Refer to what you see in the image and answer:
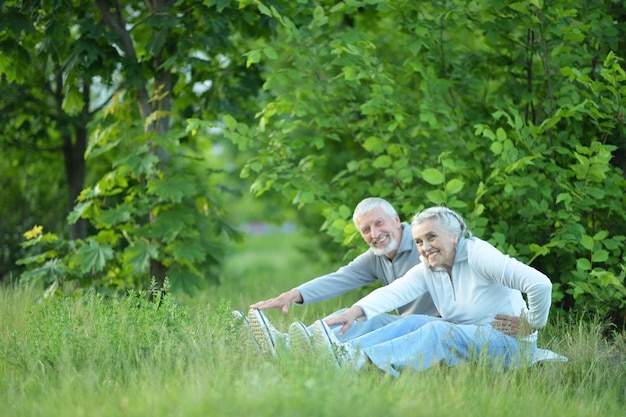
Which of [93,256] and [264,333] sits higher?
[93,256]

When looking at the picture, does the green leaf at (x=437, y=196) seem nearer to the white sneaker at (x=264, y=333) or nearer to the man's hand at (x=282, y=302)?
the man's hand at (x=282, y=302)

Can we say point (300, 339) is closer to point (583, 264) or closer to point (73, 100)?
point (583, 264)

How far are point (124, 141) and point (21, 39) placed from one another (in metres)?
1.33

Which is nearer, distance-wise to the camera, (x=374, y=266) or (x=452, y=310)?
(x=452, y=310)

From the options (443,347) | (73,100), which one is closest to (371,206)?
(443,347)

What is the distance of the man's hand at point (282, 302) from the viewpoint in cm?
515

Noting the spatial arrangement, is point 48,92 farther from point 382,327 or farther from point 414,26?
point 382,327

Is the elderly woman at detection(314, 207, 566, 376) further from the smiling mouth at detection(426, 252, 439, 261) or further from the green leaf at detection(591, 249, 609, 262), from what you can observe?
the green leaf at detection(591, 249, 609, 262)

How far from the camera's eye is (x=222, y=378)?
12.9 feet

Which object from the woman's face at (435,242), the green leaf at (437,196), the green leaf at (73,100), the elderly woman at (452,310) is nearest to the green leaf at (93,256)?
the green leaf at (73,100)

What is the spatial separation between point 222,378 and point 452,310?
169cm

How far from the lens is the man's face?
17.9ft

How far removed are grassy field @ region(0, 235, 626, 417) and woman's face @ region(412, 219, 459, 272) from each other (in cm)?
67

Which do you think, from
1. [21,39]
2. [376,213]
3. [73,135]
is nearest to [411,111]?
[376,213]
